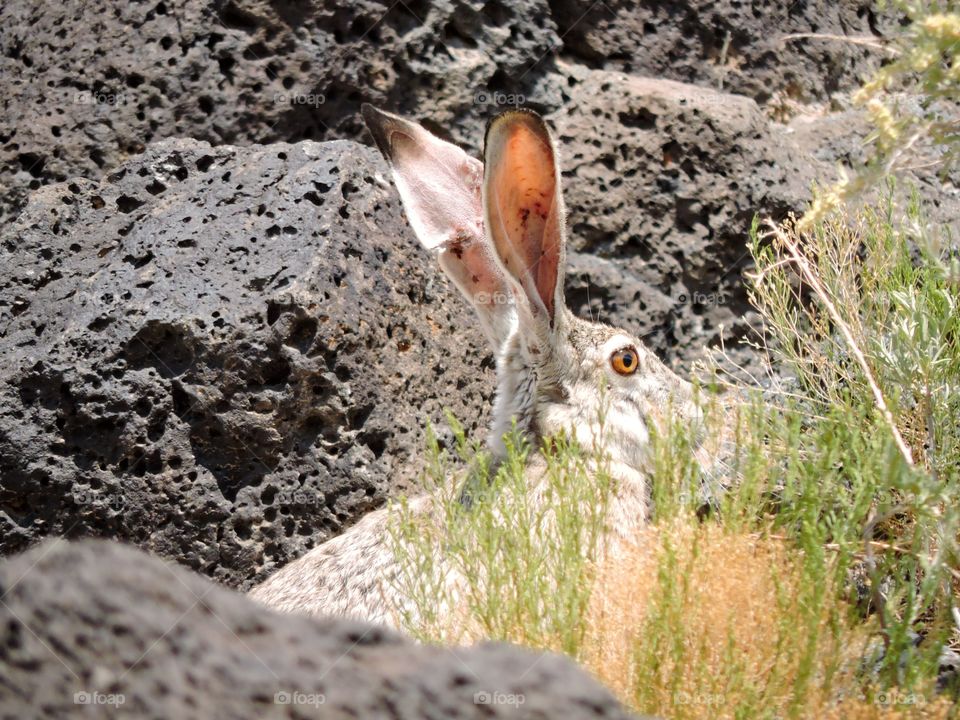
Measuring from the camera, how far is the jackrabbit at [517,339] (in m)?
4.39

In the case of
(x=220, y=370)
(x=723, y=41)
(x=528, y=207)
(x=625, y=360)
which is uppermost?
(x=723, y=41)

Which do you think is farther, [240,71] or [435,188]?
[240,71]

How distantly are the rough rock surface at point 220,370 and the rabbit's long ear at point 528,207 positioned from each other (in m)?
1.10

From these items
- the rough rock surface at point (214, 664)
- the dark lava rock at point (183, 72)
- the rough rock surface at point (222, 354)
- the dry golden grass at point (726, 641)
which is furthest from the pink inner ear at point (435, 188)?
the rough rock surface at point (214, 664)

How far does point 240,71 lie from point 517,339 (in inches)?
122

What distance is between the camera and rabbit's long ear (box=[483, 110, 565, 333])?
426cm

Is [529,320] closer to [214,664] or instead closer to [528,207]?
[528,207]

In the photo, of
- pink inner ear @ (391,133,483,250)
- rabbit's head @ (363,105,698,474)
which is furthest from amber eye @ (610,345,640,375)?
pink inner ear @ (391,133,483,250)

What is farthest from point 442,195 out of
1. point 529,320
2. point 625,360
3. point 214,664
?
point 214,664

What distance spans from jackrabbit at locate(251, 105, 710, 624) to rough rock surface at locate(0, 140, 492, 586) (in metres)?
0.42

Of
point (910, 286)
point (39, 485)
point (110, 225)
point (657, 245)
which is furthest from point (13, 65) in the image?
point (910, 286)

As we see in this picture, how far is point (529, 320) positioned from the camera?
4.72m

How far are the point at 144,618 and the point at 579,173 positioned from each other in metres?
5.22

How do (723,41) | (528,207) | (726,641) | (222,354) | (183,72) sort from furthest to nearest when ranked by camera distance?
(723,41)
(183,72)
(222,354)
(528,207)
(726,641)
